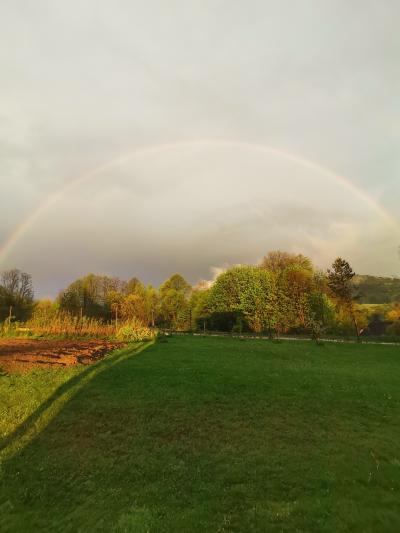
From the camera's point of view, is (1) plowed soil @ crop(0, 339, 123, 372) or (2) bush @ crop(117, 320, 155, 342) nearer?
(1) plowed soil @ crop(0, 339, 123, 372)

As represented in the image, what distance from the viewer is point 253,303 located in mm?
62625

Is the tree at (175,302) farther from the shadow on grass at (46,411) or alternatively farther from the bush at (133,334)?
the shadow on grass at (46,411)

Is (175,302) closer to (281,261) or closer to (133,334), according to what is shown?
(281,261)

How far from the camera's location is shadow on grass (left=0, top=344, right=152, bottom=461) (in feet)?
35.3

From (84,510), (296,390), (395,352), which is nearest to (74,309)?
(395,352)

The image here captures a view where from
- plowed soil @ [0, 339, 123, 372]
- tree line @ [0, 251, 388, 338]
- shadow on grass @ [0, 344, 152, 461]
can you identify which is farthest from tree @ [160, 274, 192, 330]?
shadow on grass @ [0, 344, 152, 461]

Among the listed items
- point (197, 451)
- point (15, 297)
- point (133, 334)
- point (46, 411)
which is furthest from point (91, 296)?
point (197, 451)

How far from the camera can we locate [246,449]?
33.9 feet

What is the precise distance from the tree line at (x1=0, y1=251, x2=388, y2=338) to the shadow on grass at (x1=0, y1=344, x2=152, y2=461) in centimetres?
3144

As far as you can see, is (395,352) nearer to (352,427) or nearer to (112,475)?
(352,427)

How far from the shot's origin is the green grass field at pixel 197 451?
24.3ft

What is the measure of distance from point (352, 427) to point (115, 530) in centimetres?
877

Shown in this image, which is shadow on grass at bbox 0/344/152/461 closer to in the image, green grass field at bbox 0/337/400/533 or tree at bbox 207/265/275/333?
green grass field at bbox 0/337/400/533

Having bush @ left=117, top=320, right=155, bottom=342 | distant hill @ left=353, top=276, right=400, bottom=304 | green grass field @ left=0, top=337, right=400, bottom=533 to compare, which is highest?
distant hill @ left=353, top=276, right=400, bottom=304
